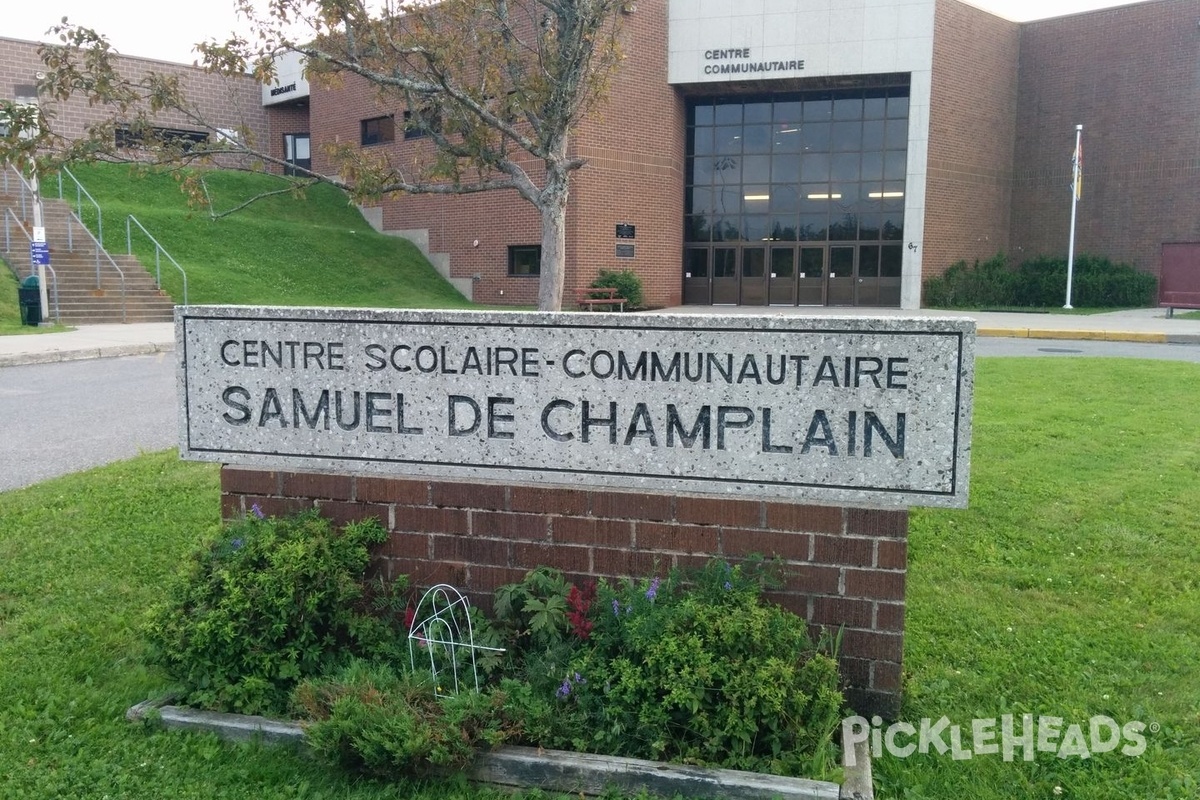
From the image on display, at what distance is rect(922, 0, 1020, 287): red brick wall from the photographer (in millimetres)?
31938

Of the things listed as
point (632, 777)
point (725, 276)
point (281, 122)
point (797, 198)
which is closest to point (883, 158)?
point (797, 198)

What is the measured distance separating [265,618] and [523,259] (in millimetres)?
29175

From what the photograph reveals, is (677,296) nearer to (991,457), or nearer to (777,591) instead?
(991,457)

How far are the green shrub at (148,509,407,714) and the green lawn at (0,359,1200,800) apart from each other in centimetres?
23

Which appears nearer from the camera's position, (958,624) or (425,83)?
(958,624)

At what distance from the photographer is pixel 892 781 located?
3045mm

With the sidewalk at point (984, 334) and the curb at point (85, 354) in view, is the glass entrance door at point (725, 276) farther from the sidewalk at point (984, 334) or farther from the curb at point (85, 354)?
the curb at point (85, 354)

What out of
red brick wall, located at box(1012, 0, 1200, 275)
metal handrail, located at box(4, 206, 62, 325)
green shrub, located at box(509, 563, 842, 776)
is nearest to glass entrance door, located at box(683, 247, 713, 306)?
red brick wall, located at box(1012, 0, 1200, 275)

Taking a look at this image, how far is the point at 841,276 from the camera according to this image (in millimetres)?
33719

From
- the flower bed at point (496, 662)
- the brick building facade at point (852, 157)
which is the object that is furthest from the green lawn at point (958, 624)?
the brick building facade at point (852, 157)

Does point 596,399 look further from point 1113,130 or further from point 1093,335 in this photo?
point 1113,130

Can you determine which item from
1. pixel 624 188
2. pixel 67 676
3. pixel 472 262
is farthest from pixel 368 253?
pixel 67 676

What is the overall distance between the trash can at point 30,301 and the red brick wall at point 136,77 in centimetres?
1337

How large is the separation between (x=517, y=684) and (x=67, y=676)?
1786 mm
